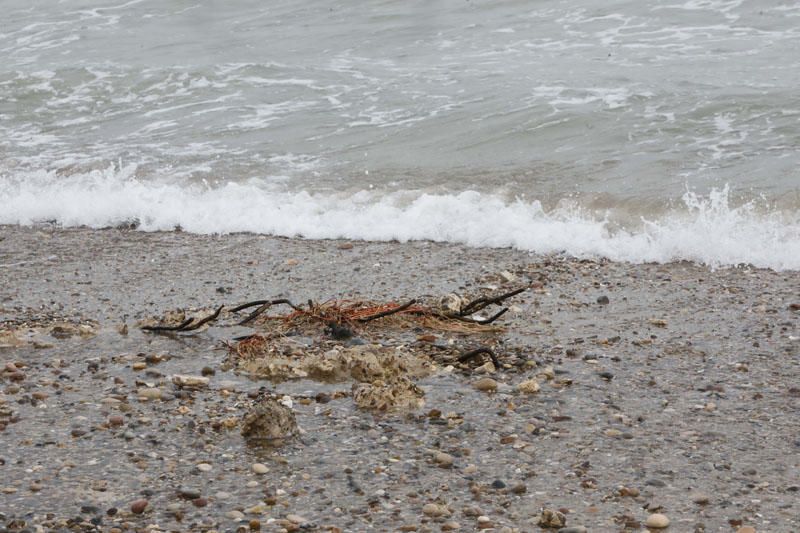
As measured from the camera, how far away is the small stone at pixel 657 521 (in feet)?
10.8

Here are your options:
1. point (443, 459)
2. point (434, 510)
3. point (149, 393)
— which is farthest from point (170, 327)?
point (434, 510)

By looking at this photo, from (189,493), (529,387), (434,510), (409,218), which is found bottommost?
(409,218)

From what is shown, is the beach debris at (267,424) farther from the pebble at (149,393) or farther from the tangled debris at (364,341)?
the pebble at (149,393)

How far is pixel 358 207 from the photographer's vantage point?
28.2 ft

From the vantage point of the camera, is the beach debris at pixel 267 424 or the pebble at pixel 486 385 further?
the pebble at pixel 486 385

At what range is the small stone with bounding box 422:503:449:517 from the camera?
11.1ft

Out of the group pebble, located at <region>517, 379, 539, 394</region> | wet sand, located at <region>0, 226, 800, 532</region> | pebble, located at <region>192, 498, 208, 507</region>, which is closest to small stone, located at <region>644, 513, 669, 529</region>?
wet sand, located at <region>0, 226, 800, 532</region>

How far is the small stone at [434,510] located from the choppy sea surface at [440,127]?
4.09 metres

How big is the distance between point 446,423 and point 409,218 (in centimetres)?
407

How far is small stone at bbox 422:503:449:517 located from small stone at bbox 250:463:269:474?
678mm

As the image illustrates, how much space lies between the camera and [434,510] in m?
3.40

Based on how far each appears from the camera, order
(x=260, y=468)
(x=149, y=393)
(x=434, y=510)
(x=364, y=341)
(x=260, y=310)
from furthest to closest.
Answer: (x=260, y=310) → (x=364, y=341) → (x=149, y=393) → (x=260, y=468) → (x=434, y=510)

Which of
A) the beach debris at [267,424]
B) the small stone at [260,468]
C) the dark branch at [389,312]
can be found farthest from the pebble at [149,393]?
the dark branch at [389,312]

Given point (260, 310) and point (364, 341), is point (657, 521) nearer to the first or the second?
point (364, 341)
